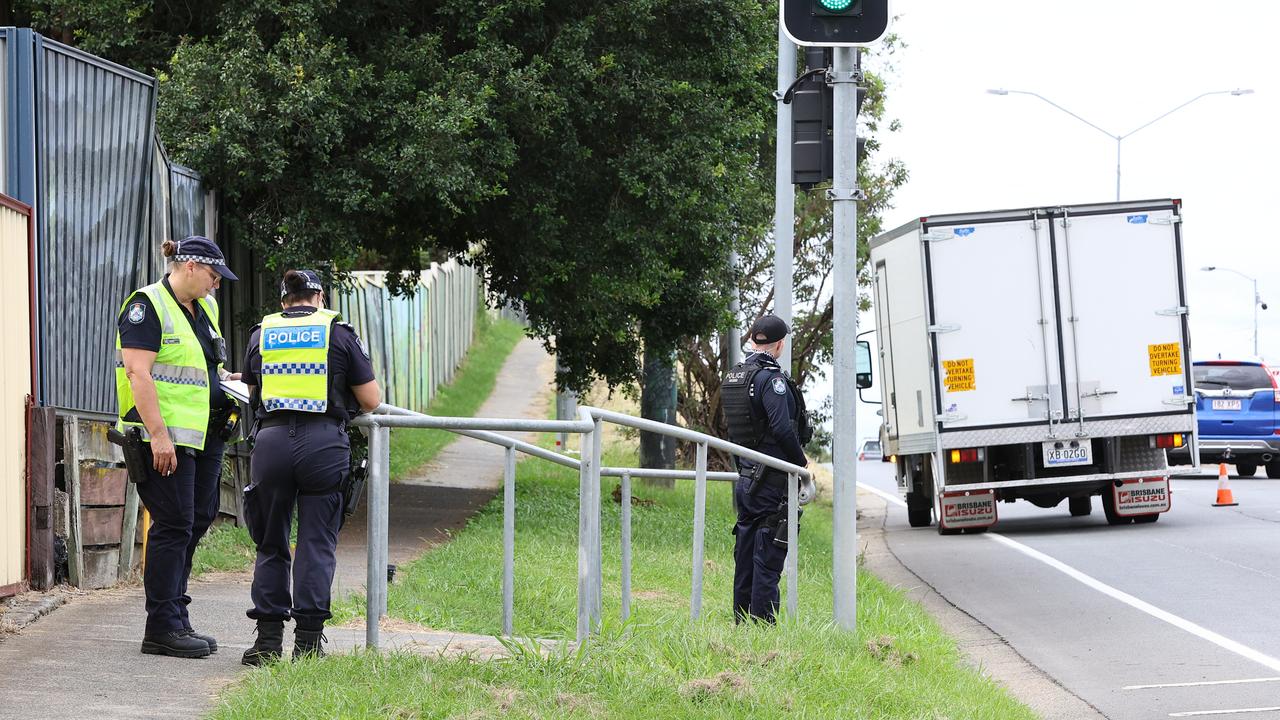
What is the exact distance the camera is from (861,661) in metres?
7.20

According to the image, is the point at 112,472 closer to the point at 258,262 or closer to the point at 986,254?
the point at 258,262

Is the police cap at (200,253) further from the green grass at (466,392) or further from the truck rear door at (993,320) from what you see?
the truck rear door at (993,320)

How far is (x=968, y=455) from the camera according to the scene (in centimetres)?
1623

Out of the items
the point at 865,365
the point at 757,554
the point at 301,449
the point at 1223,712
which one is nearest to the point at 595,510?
the point at 301,449

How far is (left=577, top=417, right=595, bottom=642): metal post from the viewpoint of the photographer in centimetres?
601

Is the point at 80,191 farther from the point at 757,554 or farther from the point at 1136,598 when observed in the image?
the point at 1136,598

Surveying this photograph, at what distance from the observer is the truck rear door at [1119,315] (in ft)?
52.7

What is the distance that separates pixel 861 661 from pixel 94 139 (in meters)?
5.65

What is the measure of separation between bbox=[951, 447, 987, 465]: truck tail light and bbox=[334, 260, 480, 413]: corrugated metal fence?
245 inches

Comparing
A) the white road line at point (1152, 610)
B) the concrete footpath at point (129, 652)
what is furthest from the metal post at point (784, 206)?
the concrete footpath at point (129, 652)

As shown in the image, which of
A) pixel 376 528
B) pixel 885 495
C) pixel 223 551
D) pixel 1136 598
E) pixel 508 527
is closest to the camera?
pixel 376 528

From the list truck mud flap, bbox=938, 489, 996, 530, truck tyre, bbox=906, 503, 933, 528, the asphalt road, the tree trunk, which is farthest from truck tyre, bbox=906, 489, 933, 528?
the tree trunk

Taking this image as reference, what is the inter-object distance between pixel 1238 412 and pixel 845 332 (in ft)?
60.0

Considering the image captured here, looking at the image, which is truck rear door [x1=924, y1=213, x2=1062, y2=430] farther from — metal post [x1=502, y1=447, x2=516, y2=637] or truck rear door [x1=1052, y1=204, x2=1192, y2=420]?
Answer: metal post [x1=502, y1=447, x2=516, y2=637]
